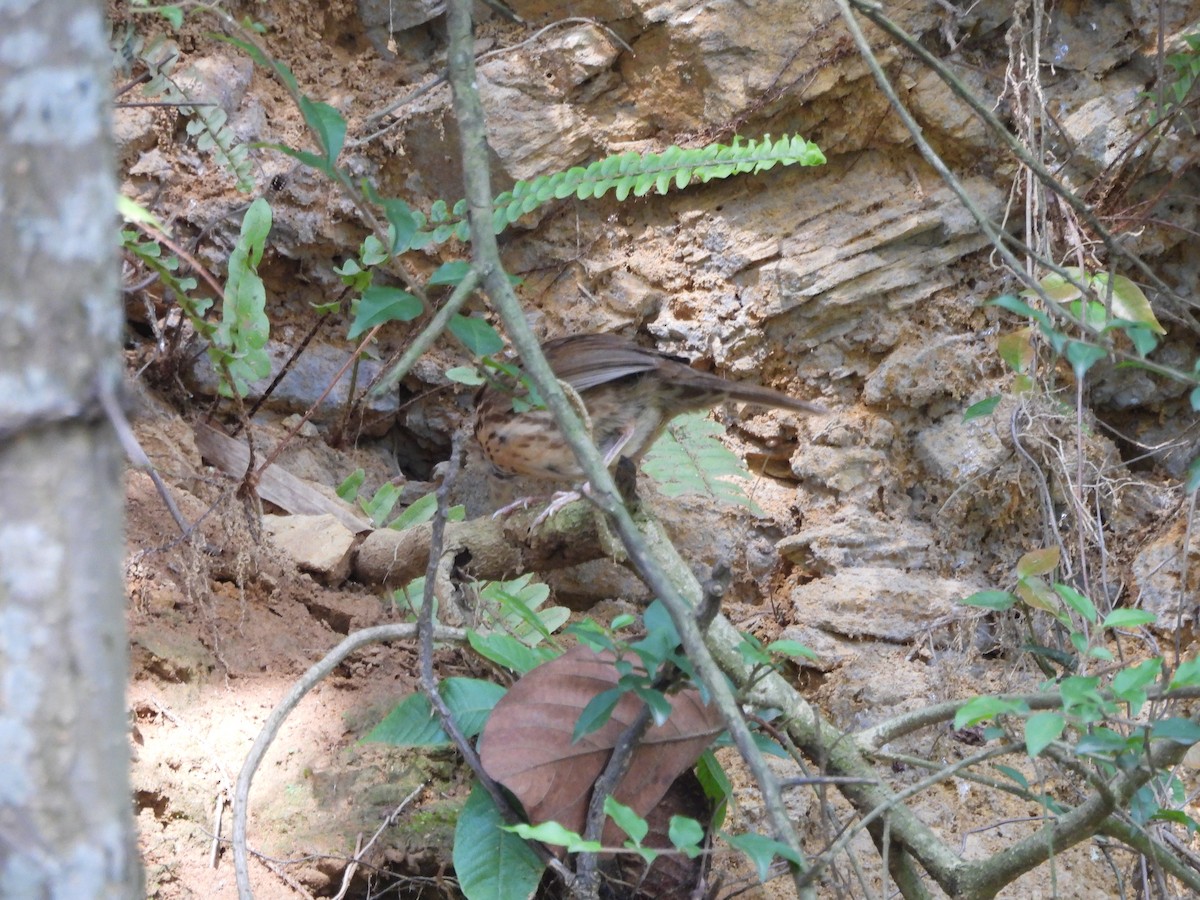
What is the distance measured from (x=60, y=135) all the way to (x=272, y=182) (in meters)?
3.86

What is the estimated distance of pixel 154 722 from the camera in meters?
2.66

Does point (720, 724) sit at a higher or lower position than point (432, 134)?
lower

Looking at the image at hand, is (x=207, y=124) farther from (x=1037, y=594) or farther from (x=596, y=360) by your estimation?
(x=1037, y=594)

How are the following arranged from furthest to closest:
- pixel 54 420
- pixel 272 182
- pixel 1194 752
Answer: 1. pixel 272 182
2. pixel 1194 752
3. pixel 54 420

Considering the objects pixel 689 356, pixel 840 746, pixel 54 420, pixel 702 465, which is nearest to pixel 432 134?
pixel 689 356

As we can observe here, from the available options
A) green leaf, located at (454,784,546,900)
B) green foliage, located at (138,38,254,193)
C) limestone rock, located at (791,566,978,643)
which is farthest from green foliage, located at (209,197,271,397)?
limestone rock, located at (791,566,978,643)

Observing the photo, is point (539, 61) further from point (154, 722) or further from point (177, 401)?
point (154, 722)

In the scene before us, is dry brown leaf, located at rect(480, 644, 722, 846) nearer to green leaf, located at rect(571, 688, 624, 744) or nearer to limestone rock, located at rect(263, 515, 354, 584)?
green leaf, located at rect(571, 688, 624, 744)

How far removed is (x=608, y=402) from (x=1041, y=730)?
2592 mm

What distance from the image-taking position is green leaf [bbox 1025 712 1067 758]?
1595 mm

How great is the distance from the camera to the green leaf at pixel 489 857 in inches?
85.2

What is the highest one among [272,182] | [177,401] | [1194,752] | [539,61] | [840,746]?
[539,61]

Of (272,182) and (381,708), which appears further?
(272,182)

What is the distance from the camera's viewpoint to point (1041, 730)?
162 cm
